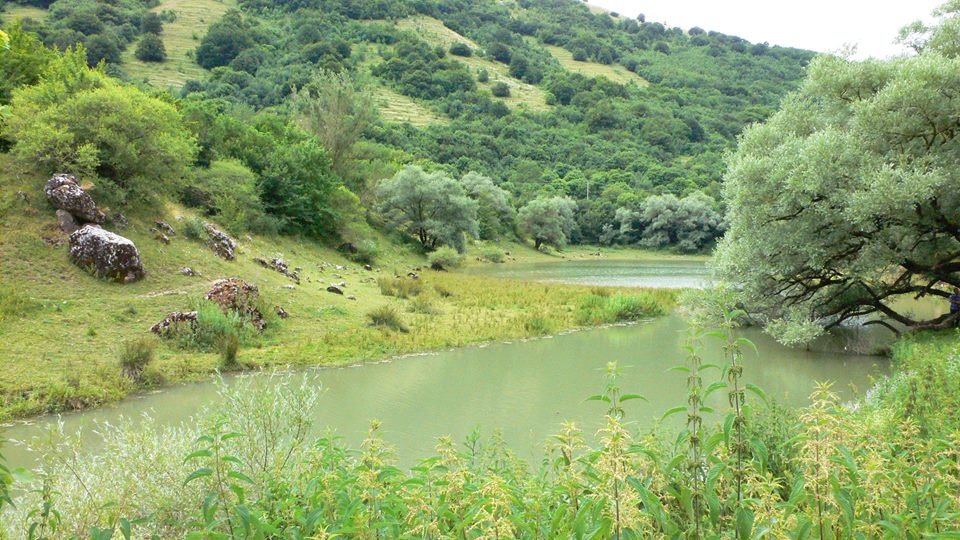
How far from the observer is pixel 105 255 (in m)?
15.1

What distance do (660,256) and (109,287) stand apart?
188 feet

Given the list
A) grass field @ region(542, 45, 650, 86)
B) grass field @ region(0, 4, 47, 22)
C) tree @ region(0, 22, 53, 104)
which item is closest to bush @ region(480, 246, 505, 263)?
tree @ region(0, 22, 53, 104)

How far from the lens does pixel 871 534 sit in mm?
2418

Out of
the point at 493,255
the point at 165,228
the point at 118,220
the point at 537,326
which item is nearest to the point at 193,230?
the point at 165,228

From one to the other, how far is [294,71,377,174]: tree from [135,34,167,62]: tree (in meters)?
52.5

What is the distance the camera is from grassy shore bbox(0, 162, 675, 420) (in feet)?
34.8

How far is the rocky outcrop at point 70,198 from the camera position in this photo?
16.4 metres

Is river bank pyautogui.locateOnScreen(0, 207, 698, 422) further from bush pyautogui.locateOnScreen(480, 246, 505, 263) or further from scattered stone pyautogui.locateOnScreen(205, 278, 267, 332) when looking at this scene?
bush pyautogui.locateOnScreen(480, 246, 505, 263)

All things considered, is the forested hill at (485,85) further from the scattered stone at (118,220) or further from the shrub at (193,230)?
the scattered stone at (118,220)

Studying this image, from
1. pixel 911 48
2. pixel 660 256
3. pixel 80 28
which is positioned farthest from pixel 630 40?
pixel 911 48

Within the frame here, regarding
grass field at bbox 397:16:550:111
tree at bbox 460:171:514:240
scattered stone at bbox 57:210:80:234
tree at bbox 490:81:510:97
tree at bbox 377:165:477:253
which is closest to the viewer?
scattered stone at bbox 57:210:80:234

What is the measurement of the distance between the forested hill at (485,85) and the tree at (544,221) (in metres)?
10.0

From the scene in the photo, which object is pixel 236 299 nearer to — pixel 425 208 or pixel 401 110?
pixel 425 208

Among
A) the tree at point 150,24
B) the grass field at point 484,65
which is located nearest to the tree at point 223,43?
the tree at point 150,24
